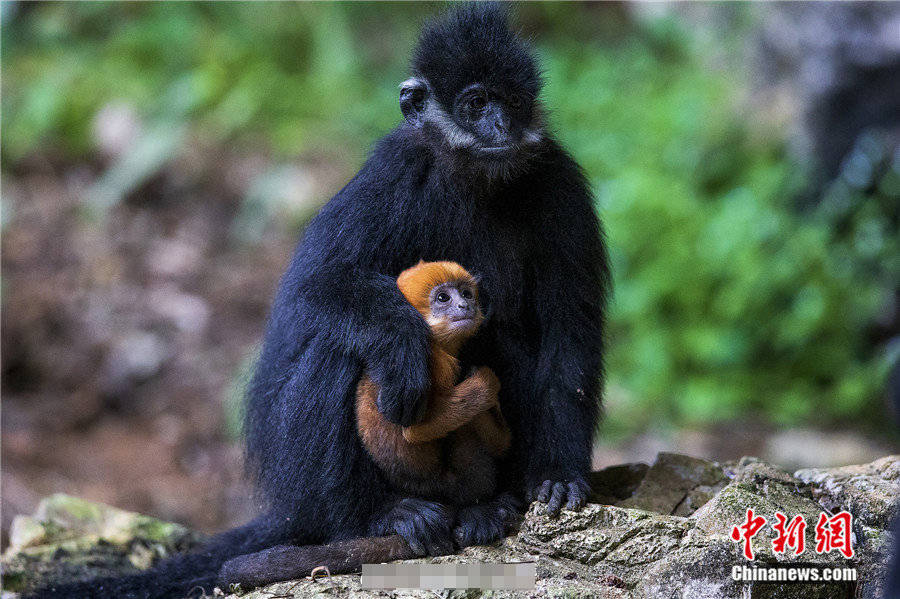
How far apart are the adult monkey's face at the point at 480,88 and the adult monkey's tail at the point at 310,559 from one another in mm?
1694

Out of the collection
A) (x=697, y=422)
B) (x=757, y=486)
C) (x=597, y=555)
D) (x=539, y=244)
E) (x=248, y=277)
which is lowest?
(x=597, y=555)

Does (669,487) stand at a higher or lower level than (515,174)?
lower

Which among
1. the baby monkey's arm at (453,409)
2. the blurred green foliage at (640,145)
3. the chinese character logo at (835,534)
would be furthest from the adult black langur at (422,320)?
the blurred green foliage at (640,145)

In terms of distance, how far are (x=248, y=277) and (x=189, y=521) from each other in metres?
3.09

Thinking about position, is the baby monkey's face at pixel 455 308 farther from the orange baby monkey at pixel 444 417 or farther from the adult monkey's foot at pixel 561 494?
the adult monkey's foot at pixel 561 494

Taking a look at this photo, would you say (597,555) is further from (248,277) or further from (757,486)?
(248,277)

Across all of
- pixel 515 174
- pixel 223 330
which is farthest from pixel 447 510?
pixel 223 330

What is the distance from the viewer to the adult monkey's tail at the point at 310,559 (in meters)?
3.98

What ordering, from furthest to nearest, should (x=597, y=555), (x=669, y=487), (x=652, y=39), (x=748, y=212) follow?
1. (x=652, y=39)
2. (x=748, y=212)
3. (x=669, y=487)
4. (x=597, y=555)

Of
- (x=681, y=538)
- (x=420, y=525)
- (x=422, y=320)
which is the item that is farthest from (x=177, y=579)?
(x=681, y=538)

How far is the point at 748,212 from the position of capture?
333 inches

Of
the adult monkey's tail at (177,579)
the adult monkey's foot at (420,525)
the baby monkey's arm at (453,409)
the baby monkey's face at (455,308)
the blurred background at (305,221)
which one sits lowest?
the adult monkey's tail at (177,579)

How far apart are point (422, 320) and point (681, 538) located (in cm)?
135

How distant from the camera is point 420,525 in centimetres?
396
